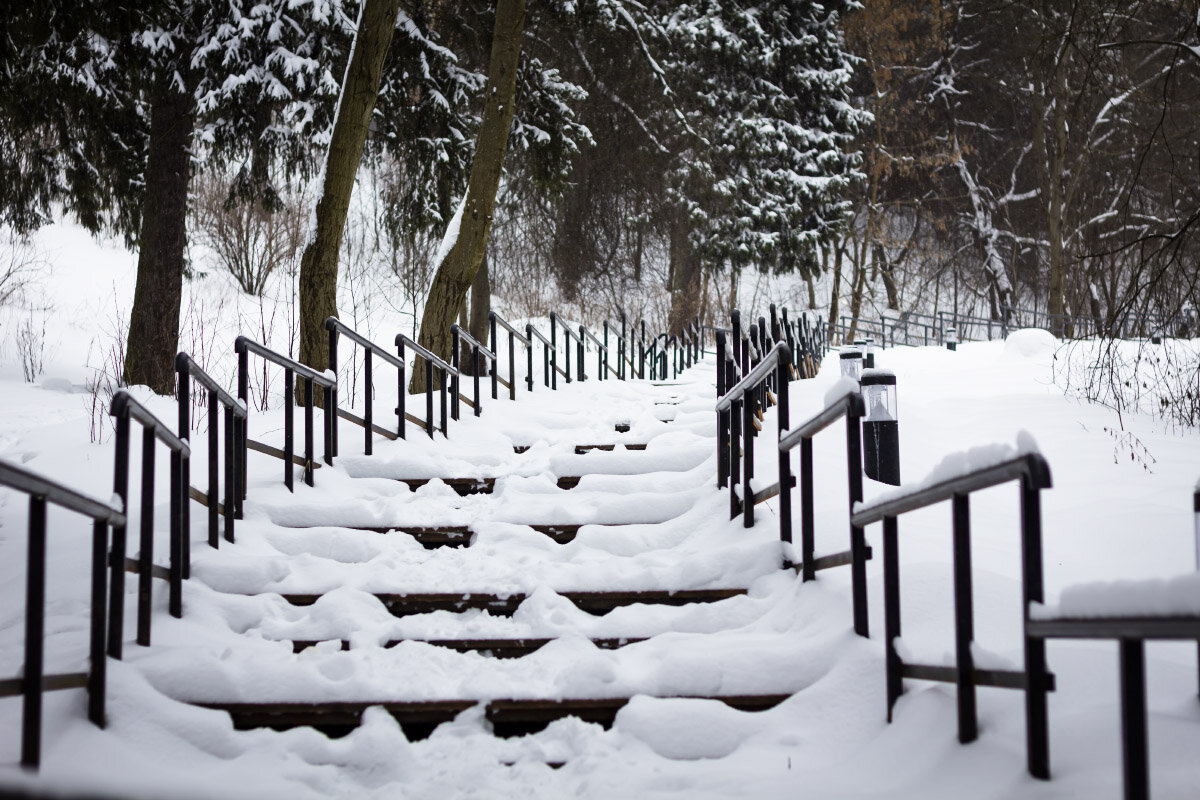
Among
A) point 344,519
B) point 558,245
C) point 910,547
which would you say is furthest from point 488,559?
point 558,245

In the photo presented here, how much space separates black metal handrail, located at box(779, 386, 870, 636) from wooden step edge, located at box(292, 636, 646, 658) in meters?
0.81

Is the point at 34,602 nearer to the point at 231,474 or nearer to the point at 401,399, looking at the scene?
the point at 231,474

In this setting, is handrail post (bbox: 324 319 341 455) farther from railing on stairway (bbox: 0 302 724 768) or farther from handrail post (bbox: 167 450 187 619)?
handrail post (bbox: 167 450 187 619)

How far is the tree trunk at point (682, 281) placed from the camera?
23.6 meters

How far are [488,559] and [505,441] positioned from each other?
3.14 m

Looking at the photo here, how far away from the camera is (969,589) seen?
2.45m

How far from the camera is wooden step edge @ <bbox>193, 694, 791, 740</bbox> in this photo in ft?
10.4

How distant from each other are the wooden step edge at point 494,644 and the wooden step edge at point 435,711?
1.56 feet

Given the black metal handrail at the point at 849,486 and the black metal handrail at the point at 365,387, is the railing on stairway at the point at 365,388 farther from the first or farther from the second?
the black metal handrail at the point at 849,486

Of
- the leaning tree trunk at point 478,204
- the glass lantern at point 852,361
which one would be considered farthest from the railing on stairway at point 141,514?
the leaning tree trunk at point 478,204

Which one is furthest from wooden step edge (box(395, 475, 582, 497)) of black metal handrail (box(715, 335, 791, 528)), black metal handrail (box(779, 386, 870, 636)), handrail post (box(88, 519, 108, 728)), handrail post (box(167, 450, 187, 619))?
handrail post (box(88, 519, 108, 728))

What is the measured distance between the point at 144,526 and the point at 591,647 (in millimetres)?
1752

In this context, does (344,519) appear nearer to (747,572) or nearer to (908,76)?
(747,572)

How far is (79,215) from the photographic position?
11.7 meters
